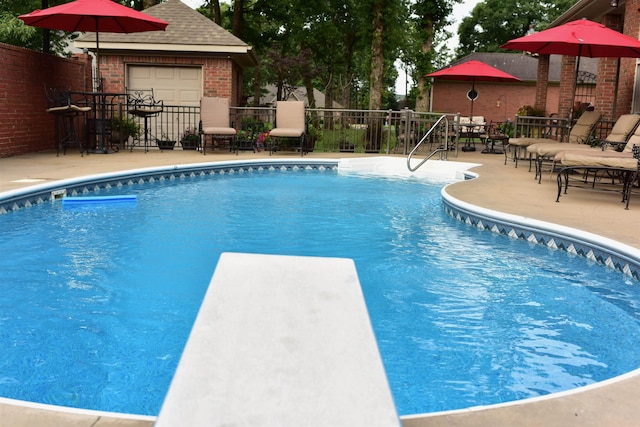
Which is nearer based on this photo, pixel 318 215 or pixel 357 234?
pixel 357 234

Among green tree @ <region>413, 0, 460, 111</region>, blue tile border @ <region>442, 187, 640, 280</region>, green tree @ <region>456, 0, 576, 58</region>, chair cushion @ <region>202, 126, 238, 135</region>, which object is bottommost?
blue tile border @ <region>442, 187, 640, 280</region>

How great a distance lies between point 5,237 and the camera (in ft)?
17.9

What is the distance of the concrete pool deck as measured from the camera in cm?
193

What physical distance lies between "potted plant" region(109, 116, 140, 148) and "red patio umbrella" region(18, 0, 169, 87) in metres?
2.07

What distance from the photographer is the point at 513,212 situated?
237 inches

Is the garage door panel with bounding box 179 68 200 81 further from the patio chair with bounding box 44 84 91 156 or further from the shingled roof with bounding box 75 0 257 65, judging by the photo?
the patio chair with bounding box 44 84 91 156

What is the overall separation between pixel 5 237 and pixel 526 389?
4726 mm

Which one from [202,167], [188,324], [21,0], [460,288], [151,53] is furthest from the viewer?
[21,0]

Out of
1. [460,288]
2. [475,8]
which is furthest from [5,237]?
[475,8]

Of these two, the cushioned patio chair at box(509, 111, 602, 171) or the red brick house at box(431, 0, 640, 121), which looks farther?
the red brick house at box(431, 0, 640, 121)

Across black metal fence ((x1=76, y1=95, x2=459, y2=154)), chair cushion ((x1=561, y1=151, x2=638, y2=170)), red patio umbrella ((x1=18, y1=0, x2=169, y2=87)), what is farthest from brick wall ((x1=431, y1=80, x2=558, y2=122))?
chair cushion ((x1=561, y1=151, x2=638, y2=170))

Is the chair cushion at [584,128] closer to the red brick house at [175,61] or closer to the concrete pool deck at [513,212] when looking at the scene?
the concrete pool deck at [513,212]

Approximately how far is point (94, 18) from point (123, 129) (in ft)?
8.40

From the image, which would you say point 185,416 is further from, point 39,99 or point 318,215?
point 39,99
